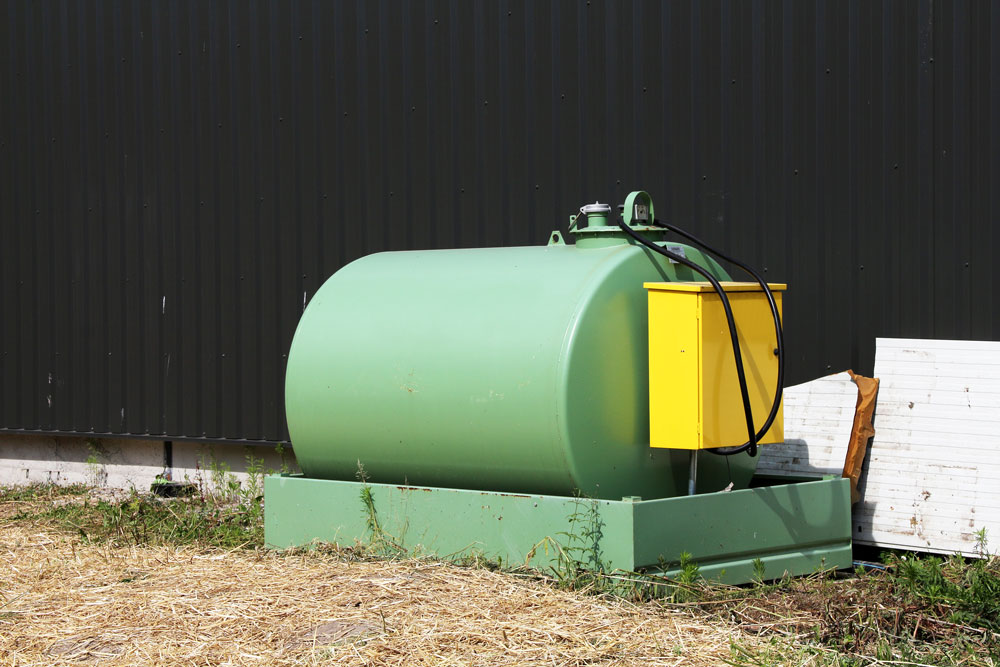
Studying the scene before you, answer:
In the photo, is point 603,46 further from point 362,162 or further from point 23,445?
point 23,445

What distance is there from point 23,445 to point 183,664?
6.19m

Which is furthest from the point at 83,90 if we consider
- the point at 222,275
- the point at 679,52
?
the point at 679,52

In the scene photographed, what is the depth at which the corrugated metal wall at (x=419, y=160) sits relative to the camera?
6840 mm

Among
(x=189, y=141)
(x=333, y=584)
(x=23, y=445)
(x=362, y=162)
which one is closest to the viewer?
(x=333, y=584)

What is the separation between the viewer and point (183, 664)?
4566 mm

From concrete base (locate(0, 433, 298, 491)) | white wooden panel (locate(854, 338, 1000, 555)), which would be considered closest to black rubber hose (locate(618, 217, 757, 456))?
white wooden panel (locate(854, 338, 1000, 555))

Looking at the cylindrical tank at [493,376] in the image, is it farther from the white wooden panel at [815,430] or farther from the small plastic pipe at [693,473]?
the white wooden panel at [815,430]

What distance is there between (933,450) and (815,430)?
604 mm

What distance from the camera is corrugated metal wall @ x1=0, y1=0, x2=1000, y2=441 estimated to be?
269 inches

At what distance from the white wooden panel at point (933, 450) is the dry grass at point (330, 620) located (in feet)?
6.25

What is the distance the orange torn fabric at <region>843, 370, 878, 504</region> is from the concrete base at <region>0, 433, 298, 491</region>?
3832 millimetres

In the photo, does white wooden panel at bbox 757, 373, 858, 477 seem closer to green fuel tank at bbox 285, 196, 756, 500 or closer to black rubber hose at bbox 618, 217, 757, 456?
green fuel tank at bbox 285, 196, 756, 500

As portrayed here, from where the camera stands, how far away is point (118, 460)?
9617 millimetres

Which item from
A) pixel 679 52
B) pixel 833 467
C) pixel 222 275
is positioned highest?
pixel 679 52
